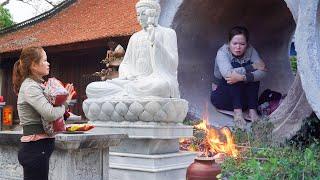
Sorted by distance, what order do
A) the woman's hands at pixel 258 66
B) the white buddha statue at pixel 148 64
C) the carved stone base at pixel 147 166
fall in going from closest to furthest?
the carved stone base at pixel 147 166 → the white buddha statue at pixel 148 64 → the woman's hands at pixel 258 66

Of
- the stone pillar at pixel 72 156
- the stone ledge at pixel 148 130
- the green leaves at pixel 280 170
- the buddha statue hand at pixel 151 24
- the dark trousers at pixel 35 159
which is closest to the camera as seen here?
the dark trousers at pixel 35 159

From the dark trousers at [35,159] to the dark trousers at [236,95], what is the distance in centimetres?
458

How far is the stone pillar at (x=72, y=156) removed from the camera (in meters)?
3.61

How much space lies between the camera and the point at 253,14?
8.41 meters

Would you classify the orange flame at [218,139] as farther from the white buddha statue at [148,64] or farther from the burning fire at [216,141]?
the white buddha statue at [148,64]

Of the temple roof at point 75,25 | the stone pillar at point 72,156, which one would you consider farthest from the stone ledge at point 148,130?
the temple roof at point 75,25

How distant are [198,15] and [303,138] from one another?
2.54 meters

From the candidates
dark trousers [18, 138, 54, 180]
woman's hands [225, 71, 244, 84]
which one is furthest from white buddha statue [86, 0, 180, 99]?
dark trousers [18, 138, 54, 180]

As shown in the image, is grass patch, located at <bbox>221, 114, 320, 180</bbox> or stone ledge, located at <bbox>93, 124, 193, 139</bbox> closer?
grass patch, located at <bbox>221, 114, 320, 180</bbox>

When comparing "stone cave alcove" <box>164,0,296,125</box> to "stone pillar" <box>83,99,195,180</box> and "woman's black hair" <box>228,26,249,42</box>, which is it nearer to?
"woman's black hair" <box>228,26,249,42</box>

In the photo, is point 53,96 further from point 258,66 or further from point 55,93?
point 258,66

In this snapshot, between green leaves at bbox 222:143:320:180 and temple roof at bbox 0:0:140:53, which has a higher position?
temple roof at bbox 0:0:140:53

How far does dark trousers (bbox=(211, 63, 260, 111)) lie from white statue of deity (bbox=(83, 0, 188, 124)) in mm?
2072

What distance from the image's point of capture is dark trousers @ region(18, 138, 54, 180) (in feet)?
10.2
